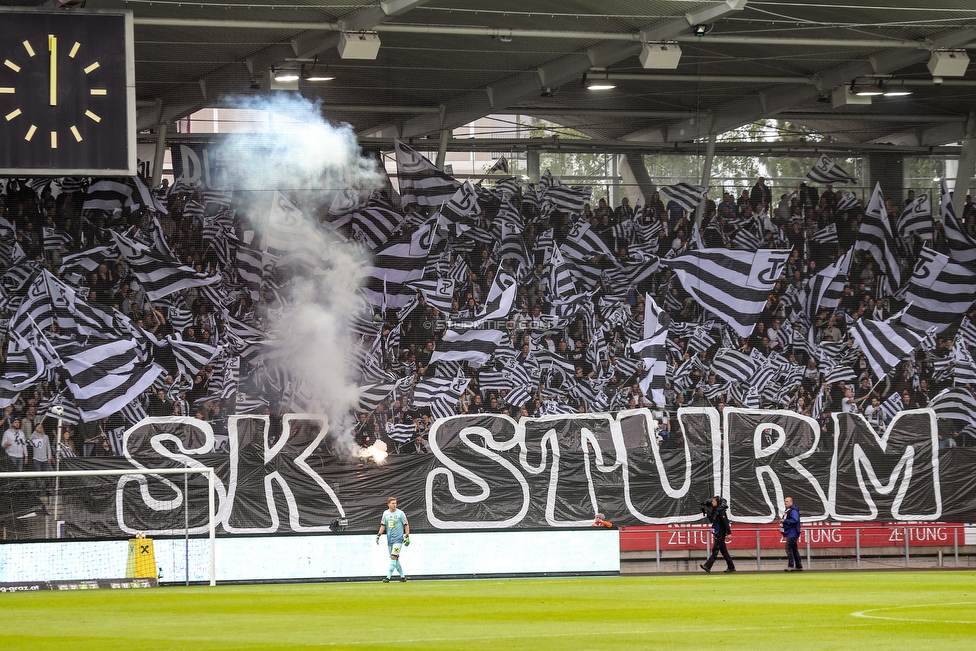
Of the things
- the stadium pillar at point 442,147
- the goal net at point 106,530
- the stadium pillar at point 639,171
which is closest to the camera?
the goal net at point 106,530

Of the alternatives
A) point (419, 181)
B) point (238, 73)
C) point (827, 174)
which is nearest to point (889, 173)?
point (827, 174)

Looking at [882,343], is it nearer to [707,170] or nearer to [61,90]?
[707,170]

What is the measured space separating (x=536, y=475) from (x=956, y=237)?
1064 cm

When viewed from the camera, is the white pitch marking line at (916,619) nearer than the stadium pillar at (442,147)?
Yes

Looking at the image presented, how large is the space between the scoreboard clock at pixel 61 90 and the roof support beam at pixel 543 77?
32.2ft

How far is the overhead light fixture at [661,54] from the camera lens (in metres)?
23.6

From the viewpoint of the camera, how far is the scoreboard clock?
16.5 metres

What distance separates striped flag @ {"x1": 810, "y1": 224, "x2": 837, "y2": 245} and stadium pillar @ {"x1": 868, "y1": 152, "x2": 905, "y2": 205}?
1794 millimetres

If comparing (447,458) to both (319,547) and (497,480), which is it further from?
(319,547)

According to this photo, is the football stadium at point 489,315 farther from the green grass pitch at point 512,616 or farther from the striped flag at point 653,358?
the green grass pitch at point 512,616

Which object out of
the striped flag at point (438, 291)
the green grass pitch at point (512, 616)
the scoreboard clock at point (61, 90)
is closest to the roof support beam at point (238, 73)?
the striped flag at point (438, 291)

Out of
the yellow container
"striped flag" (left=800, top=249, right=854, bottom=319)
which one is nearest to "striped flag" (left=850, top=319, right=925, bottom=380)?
"striped flag" (left=800, top=249, right=854, bottom=319)

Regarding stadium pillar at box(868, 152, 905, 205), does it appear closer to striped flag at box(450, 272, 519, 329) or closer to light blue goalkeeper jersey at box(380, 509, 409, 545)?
striped flag at box(450, 272, 519, 329)

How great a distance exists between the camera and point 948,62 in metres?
24.9
